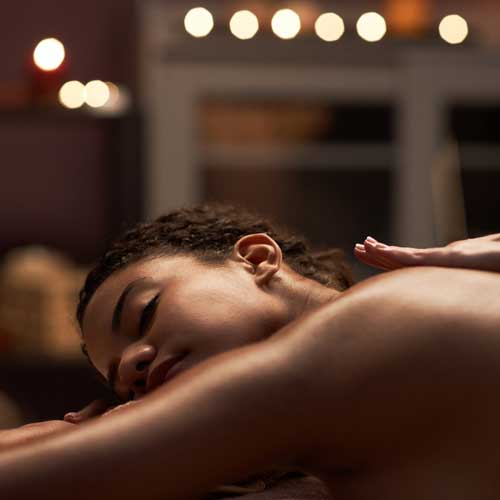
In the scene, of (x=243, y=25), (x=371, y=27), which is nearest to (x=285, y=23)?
(x=243, y=25)

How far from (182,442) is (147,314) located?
26cm

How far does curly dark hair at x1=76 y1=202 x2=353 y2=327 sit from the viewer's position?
44.8 inches

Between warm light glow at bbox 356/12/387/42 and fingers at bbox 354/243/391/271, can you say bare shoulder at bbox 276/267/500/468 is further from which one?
warm light glow at bbox 356/12/387/42

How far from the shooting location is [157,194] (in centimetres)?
360

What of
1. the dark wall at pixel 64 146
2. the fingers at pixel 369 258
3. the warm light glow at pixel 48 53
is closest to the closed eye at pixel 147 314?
the fingers at pixel 369 258

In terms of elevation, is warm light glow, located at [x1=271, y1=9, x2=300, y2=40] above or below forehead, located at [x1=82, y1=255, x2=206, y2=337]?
above

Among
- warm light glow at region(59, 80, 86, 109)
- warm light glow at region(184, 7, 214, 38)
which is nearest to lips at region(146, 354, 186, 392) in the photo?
warm light glow at region(59, 80, 86, 109)

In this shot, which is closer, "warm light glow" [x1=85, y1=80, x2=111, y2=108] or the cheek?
the cheek

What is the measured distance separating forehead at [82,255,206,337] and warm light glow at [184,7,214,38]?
2.67 metres

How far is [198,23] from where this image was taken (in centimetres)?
369

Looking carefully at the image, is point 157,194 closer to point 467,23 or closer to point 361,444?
point 467,23

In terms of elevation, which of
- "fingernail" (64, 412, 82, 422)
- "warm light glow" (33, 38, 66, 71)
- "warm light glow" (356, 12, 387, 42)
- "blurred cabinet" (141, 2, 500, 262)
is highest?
"warm light glow" (356, 12, 387, 42)

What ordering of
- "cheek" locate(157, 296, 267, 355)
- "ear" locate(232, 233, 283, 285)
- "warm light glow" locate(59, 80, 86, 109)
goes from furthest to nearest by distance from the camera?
1. "warm light glow" locate(59, 80, 86, 109)
2. "ear" locate(232, 233, 283, 285)
3. "cheek" locate(157, 296, 267, 355)

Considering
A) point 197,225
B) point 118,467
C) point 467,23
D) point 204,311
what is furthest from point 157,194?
point 118,467
